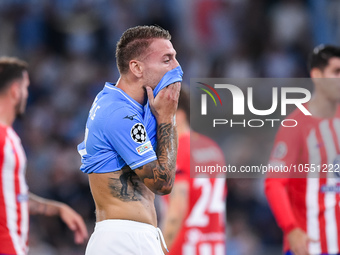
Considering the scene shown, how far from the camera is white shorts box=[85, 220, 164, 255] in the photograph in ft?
10.7

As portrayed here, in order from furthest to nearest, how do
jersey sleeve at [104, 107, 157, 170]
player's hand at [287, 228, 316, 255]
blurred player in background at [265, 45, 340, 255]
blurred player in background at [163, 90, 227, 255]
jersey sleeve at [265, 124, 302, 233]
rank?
blurred player in background at [163, 90, 227, 255]
blurred player in background at [265, 45, 340, 255]
jersey sleeve at [265, 124, 302, 233]
player's hand at [287, 228, 316, 255]
jersey sleeve at [104, 107, 157, 170]

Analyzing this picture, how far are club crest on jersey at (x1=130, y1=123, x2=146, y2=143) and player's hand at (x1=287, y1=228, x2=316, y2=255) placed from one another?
7.14 feet

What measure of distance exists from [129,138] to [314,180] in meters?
2.42

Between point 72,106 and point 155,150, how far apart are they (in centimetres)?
794

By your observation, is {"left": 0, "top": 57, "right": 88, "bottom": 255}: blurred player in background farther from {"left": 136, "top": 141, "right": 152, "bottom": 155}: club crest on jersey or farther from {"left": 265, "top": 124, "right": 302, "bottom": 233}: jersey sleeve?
{"left": 136, "top": 141, "right": 152, "bottom": 155}: club crest on jersey

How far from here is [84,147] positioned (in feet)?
11.6

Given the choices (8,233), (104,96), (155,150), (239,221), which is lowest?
(239,221)

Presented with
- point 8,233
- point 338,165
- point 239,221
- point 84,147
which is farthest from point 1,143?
point 239,221

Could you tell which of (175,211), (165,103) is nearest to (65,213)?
(175,211)

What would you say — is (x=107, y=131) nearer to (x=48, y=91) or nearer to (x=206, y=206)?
(x=206, y=206)

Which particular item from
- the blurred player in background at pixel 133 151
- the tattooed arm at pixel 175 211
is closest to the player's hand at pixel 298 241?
the tattooed arm at pixel 175 211

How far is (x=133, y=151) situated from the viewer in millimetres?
3229

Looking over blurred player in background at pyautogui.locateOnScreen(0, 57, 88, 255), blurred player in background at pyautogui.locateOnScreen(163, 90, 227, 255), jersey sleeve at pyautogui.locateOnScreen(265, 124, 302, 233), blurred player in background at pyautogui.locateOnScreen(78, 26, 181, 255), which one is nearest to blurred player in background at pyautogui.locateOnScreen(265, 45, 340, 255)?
jersey sleeve at pyautogui.locateOnScreen(265, 124, 302, 233)

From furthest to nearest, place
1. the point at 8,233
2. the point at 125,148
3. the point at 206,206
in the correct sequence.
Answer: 1. the point at 206,206
2. the point at 8,233
3. the point at 125,148
